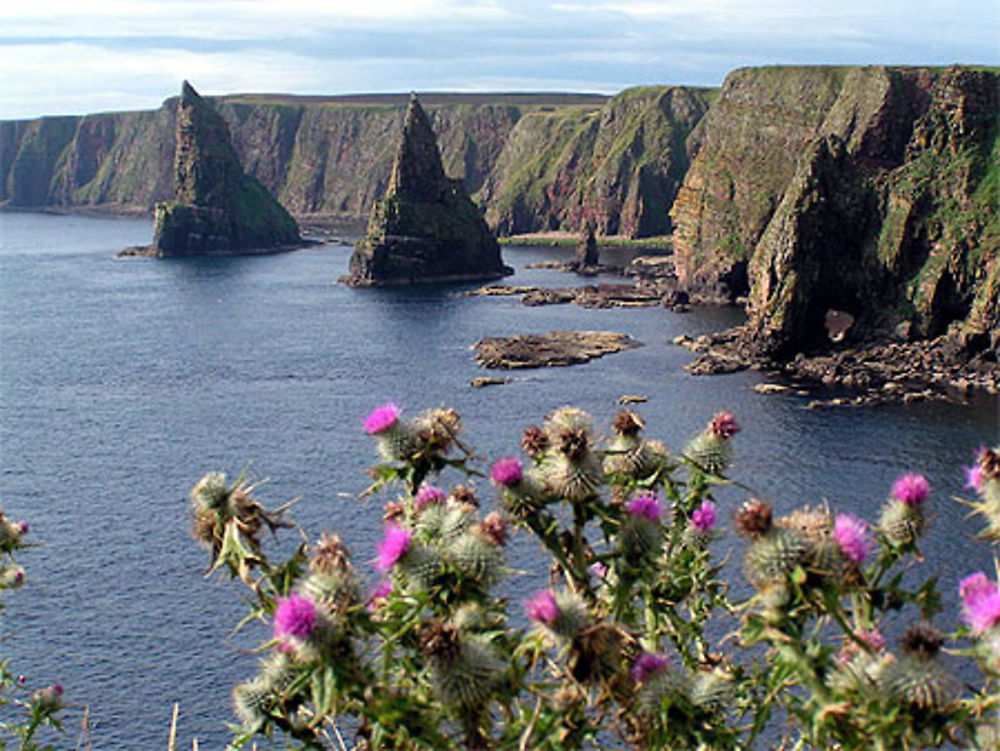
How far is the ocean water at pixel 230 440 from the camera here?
194 ft

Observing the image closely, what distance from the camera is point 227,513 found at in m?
9.25

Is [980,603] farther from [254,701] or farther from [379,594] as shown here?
[254,701]

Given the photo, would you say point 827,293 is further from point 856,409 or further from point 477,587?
point 477,587

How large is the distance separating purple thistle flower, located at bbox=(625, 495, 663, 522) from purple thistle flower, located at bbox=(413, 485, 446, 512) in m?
1.50

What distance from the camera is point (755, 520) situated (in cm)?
817

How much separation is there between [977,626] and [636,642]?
2.37 m

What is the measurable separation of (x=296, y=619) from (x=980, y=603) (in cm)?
450

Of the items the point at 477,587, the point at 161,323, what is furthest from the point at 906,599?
the point at 161,323

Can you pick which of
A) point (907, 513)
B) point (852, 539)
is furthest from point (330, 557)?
point (907, 513)

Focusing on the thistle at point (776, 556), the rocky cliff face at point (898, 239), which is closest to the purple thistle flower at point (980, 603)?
the thistle at point (776, 556)

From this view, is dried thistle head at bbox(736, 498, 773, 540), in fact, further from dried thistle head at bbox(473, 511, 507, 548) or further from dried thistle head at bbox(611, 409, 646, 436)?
dried thistle head at bbox(611, 409, 646, 436)

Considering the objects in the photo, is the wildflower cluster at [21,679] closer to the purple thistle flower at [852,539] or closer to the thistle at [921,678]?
the purple thistle flower at [852,539]

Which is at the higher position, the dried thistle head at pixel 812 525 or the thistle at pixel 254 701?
the dried thistle head at pixel 812 525

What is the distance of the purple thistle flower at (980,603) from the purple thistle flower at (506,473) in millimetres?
3318
